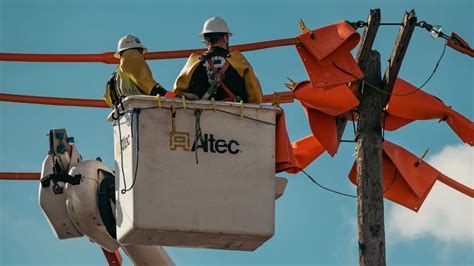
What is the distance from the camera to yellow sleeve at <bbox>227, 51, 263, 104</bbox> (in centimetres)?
1917

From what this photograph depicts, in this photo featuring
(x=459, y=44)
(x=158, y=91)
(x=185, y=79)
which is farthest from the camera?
(x=459, y=44)

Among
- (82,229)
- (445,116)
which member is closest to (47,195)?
(82,229)

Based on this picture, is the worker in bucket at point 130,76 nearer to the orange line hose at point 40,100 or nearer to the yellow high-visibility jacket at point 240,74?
the yellow high-visibility jacket at point 240,74

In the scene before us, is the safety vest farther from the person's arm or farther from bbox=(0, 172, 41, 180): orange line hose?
bbox=(0, 172, 41, 180): orange line hose

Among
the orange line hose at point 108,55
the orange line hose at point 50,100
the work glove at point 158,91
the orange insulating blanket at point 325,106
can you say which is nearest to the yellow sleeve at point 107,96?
the work glove at point 158,91

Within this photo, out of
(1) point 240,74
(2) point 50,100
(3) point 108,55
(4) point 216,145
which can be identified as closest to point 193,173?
(4) point 216,145

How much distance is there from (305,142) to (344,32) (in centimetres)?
227

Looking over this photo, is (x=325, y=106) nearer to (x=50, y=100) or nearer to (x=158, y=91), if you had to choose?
(x=158, y=91)

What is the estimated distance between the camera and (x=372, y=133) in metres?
21.5

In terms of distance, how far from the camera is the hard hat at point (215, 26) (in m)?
19.4

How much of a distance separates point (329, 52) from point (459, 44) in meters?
→ 1.58

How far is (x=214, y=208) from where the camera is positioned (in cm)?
1867

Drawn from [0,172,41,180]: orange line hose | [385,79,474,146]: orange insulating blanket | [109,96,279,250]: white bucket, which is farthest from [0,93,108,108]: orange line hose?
[385,79,474,146]: orange insulating blanket

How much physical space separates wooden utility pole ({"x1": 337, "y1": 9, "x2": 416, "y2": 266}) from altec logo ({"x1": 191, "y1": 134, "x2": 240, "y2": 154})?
2692 millimetres
